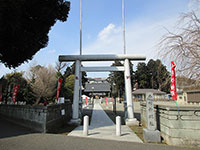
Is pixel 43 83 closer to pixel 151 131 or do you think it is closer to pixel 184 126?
pixel 151 131

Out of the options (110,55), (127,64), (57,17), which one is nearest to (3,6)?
(57,17)

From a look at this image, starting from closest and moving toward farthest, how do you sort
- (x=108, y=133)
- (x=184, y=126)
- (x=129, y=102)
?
1. (x=184, y=126)
2. (x=108, y=133)
3. (x=129, y=102)

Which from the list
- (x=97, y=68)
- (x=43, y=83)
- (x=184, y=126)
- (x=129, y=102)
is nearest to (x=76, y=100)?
(x=97, y=68)

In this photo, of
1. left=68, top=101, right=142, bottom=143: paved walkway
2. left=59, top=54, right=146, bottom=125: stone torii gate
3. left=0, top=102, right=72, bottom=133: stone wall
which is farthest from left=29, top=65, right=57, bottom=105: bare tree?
left=68, top=101, right=142, bottom=143: paved walkway

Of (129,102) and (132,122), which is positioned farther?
(129,102)

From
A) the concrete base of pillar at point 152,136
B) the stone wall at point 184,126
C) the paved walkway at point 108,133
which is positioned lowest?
the paved walkway at point 108,133

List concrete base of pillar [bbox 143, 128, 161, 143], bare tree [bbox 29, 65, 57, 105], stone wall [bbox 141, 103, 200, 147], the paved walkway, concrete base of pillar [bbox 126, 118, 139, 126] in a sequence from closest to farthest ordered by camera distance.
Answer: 1. stone wall [bbox 141, 103, 200, 147]
2. concrete base of pillar [bbox 143, 128, 161, 143]
3. the paved walkway
4. concrete base of pillar [bbox 126, 118, 139, 126]
5. bare tree [bbox 29, 65, 57, 105]

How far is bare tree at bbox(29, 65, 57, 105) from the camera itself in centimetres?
2027

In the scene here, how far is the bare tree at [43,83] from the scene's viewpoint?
2027 centimetres

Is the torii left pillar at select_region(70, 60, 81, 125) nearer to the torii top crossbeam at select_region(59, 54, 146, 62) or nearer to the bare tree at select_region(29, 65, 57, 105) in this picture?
the torii top crossbeam at select_region(59, 54, 146, 62)

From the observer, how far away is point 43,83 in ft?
70.9

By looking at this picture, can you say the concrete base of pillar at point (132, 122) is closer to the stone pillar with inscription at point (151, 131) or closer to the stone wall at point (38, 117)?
the stone pillar with inscription at point (151, 131)

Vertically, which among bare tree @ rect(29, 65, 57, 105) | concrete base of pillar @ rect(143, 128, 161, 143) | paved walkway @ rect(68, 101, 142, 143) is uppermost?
bare tree @ rect(29, 65, 57, 105)

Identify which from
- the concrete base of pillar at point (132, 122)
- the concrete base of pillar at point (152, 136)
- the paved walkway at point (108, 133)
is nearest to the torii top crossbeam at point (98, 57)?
the concrete base of pillar at point (132, 122)
